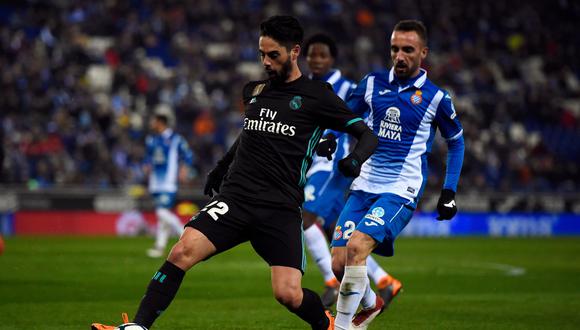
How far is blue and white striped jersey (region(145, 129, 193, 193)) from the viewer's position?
19094 mm

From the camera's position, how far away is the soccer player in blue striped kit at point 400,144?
8031 mm

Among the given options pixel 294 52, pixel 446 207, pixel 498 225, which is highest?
pixel 294 52

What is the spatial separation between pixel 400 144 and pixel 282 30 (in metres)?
1.91

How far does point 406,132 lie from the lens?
26.5 feet

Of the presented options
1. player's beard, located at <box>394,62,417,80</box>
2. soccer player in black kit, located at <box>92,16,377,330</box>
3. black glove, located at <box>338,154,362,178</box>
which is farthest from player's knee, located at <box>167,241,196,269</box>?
player's beard, located at <box>394,62,417,80</box>

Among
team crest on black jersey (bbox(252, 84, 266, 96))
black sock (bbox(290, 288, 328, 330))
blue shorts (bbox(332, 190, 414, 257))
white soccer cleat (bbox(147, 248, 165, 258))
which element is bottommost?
white soccer cleat (bbox(147, 248, 165, 258))

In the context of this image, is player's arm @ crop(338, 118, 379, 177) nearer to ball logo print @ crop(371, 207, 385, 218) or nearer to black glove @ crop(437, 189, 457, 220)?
ball logo print @ crop(371, 207, 385, 218)

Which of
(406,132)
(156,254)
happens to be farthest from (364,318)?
(156,254)

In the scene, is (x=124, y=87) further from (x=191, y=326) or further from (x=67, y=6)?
(x=191, y=326)

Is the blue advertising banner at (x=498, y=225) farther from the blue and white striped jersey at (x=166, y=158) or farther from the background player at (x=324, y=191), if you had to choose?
the background player at (x=324, y=191)

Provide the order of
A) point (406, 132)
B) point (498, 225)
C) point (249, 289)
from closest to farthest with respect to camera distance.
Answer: point (406, 132) < point (249, 289) < point (498, 225)

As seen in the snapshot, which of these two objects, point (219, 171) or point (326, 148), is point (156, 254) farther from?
point (326, 148)

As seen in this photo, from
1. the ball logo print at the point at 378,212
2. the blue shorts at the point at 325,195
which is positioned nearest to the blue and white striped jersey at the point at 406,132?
the ball logo print at the point at 378,212

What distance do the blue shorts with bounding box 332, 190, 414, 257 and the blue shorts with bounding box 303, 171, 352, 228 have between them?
89.5 inches
